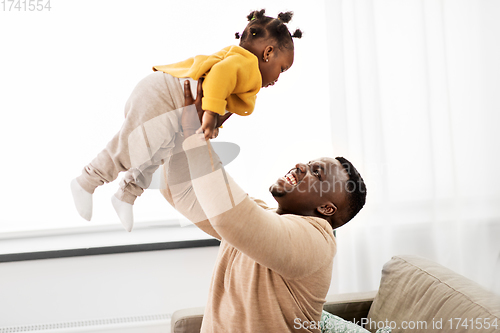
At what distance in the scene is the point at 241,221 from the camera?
69 cm

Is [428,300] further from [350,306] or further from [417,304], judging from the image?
[350,306]

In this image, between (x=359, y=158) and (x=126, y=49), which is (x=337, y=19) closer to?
(x=359, y=158)

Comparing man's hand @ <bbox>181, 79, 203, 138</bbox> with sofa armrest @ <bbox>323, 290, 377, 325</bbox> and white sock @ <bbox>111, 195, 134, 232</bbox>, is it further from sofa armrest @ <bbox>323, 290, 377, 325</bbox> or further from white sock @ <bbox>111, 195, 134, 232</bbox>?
sofa armrest @ <bbox>323, 290, 377, 325</bbox>

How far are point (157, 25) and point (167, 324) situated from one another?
1.25 meters

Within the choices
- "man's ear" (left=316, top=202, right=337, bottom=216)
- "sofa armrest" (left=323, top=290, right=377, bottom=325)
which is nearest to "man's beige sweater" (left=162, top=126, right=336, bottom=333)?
"man's ear" (left=316, top=202, right=337, bottom=216)

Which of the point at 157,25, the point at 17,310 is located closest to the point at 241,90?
the point at 157,25

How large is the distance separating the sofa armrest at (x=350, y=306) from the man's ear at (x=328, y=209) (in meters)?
0.56

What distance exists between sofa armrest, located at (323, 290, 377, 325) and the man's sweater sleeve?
2.53 feet

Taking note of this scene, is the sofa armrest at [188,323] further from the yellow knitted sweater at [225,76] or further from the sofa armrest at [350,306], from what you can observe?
the yellow knitted sweater at [225,76]

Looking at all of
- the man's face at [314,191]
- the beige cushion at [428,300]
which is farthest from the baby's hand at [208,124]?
the beige cushion at [428,300]

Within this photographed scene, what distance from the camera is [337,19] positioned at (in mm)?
1740

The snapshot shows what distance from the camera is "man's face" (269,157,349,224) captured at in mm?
1094

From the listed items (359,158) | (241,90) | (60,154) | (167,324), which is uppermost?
(241,90)

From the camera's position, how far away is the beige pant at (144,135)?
0.70 m
